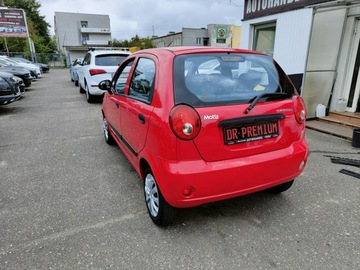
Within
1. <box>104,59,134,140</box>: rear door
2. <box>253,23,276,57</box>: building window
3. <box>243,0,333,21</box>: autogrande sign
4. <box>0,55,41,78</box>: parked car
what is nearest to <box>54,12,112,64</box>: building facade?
<box>0,55,41,78</box>: parked car

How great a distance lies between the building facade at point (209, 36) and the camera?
1877 inches

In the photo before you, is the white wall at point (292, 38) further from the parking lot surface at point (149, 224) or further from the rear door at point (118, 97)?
the rear door at point (118, 97)

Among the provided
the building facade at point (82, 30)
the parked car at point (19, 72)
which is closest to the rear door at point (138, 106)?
the parked car at point (19, 72)

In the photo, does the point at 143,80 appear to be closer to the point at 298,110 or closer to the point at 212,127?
the point at 212,127

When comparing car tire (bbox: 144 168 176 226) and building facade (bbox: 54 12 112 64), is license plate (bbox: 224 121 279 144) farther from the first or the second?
building facade (bbox: 54 12 112 64)

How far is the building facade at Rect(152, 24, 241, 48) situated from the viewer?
47.7 metres

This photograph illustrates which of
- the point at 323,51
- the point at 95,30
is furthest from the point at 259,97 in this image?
the point at 95,30

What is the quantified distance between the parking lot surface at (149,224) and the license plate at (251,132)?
887 millimetres

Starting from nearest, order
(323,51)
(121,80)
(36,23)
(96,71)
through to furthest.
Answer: (121,80), (323,51), (96,71), (36,23)

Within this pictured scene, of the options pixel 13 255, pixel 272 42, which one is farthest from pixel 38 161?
pixel 272 42

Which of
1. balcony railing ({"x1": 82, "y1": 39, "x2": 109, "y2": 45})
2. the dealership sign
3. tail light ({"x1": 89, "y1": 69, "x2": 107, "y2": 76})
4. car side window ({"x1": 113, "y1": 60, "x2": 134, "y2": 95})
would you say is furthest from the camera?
balcony railing ({"x1": 82, "y1": 39, "x2": 109, "y2": 45})

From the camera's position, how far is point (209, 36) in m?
50.7

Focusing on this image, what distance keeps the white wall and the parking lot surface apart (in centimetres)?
332

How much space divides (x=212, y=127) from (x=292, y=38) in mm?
5887
